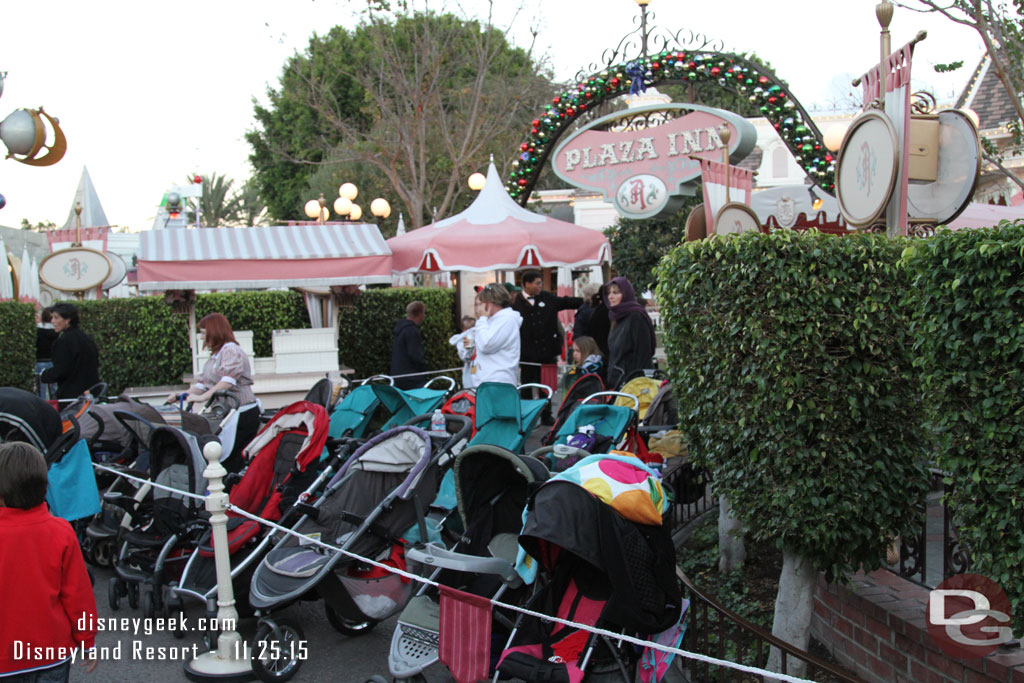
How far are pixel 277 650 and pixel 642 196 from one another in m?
7.61

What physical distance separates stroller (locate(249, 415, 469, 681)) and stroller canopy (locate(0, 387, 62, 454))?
1346 mm

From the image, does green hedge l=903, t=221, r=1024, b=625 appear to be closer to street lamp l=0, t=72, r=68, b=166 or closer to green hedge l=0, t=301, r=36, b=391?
street lamp l=0, t=72, r=68, b=166

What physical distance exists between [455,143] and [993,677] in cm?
2135

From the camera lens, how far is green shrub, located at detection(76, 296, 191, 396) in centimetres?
1527

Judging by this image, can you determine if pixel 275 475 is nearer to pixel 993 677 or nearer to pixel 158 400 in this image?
pixel 993 677

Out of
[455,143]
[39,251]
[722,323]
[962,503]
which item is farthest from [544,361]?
[39,251]

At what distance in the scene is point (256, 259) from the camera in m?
10.3

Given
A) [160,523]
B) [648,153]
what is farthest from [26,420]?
[648,153]

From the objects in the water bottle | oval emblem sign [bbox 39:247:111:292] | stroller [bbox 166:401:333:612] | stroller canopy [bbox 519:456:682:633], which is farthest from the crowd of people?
oval emblem sign [bbox 39:247:111:292]

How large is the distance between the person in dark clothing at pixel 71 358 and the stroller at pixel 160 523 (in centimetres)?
344

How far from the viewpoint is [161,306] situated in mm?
15391

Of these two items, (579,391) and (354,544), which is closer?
(354,544)

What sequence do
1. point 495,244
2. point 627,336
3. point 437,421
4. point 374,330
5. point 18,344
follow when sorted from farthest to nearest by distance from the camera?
point 374,330 → point 18,344 → point 495,244 → point 627,336 → point 437,421

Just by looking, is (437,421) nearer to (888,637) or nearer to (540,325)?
(888,637)
